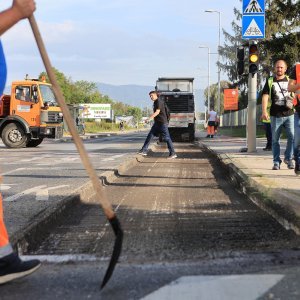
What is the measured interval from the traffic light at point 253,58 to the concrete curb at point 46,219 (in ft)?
24.4

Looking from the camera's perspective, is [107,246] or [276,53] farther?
[276,53]

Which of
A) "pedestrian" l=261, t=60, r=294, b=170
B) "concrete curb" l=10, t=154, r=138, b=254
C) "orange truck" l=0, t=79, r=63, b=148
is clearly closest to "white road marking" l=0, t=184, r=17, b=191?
"concrete curb" l=10, t=154, r=138, b=254

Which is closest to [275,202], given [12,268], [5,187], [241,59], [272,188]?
[272,188]

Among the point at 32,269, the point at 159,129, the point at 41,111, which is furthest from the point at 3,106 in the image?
the point at 32,269

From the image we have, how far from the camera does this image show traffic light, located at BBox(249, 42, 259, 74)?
1401 centimetres

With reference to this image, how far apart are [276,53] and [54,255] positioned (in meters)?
24.5

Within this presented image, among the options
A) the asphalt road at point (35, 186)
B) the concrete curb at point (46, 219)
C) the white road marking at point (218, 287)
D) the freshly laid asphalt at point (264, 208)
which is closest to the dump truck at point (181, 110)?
the asphalt road at point (35, 186)

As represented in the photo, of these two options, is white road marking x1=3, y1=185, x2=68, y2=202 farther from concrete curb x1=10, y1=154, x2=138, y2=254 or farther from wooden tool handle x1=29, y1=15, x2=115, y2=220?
wooden tool handle x1=29, y1=15, x2=115, y2=220

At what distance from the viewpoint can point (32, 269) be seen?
3.77m

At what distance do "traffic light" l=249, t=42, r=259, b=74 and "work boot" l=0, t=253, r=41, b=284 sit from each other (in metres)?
11.4

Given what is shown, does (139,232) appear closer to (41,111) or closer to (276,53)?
(41,111)

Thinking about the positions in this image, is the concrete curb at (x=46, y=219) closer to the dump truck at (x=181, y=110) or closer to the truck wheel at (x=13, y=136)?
the truck wheel at (x=13, y=136)

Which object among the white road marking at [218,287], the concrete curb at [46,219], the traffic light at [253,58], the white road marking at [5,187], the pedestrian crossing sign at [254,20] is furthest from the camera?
the traffic light at [253,58]

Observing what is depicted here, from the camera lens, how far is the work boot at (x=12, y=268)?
3637 mm
